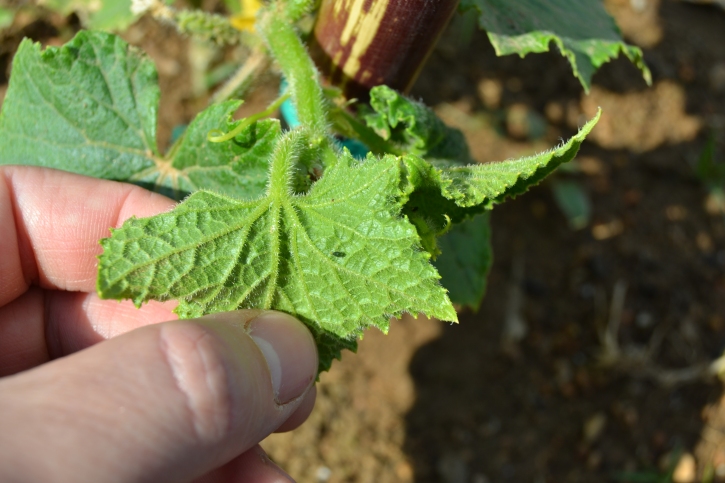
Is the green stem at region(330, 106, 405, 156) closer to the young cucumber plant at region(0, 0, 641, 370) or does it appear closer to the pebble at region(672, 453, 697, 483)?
the young cucumber plant at region(0, 0, 641, 370)

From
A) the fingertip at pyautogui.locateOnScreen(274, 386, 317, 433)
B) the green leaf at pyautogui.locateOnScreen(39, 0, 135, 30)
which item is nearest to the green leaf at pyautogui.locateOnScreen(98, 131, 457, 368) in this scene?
the fingertip at pyautogui.locateOnScreen(274, 386, 317, 433)

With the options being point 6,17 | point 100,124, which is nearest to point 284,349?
point 100,124

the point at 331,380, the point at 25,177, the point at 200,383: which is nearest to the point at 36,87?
the point at 25,177

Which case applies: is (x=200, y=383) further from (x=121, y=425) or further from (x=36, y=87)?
(x=36, y=87)

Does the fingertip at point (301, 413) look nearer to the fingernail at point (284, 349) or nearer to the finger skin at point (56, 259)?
the fingernail at point (284, 349)

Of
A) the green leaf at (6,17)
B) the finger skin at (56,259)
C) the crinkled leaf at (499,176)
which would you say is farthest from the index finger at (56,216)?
the green leaf at (6,17)
